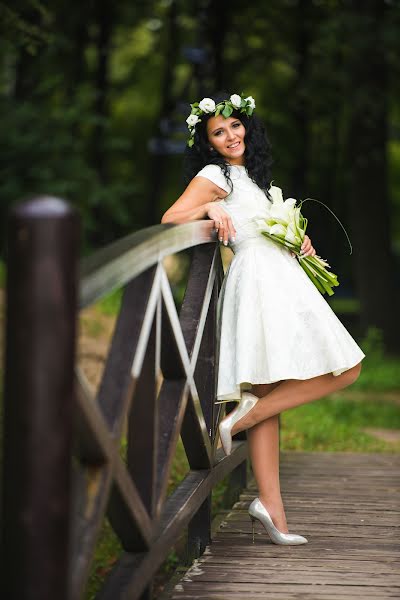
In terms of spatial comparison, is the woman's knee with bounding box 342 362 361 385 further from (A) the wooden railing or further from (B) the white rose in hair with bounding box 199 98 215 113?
(B) the white rose in hair with bounding box 199 98 215 113

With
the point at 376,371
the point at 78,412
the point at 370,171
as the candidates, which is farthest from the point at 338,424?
the point at 370,171

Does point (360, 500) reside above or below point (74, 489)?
below

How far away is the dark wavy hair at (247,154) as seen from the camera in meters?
4.10

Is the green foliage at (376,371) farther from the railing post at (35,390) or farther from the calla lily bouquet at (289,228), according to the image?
the railing post at (35,390)

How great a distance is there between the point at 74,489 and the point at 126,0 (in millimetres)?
19114

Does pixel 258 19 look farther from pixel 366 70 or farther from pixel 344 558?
pixel 344 558

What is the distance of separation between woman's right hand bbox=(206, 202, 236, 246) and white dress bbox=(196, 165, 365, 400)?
108 millimetres

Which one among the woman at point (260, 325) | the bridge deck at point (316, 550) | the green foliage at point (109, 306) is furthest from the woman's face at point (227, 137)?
the green foliage at point (109, 306)

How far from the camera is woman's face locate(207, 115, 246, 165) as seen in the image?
161 inches

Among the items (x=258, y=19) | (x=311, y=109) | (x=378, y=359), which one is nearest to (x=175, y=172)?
(x=258, y=19)

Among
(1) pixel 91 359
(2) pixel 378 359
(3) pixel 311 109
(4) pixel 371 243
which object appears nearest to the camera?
(1) pixel 91 359

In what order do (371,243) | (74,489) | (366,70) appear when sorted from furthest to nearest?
(371,243) < (366,70) < (74,489)

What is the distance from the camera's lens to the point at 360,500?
459cm

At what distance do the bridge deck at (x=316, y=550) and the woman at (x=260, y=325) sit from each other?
7.0 inches
